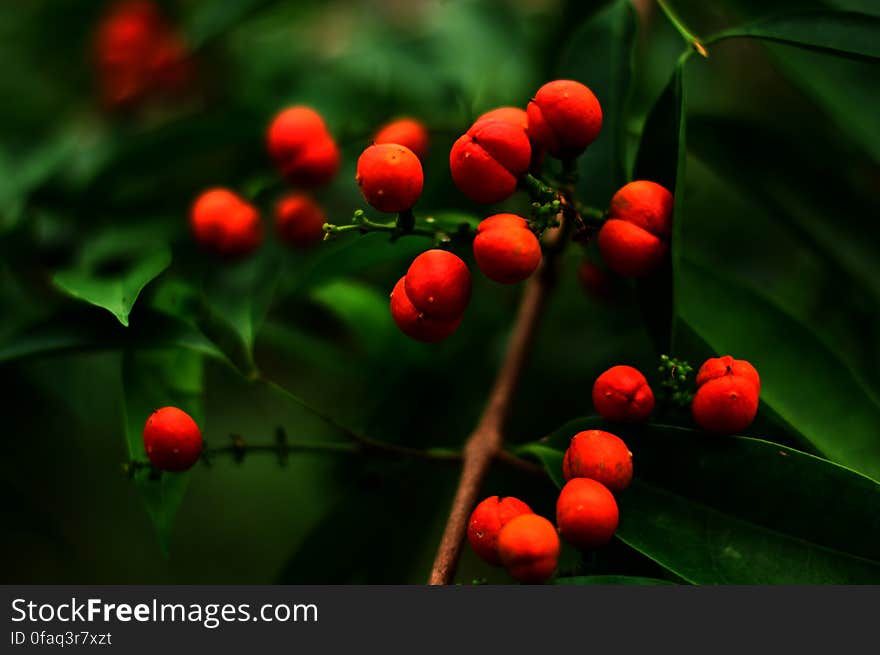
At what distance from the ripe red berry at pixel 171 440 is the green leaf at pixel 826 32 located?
2.71ft

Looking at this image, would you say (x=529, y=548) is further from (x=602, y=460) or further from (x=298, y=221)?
(x=298, y=221)

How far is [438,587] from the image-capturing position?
3.13ft

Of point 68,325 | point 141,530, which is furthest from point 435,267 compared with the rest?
point 141,530

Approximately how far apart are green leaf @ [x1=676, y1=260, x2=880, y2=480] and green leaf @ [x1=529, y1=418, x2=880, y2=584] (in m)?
0.13

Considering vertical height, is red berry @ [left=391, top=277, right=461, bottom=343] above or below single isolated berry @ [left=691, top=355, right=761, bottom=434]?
above

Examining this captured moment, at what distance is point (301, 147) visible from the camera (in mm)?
1396

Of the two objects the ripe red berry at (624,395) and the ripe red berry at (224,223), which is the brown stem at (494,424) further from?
the ripe red berry at (224,223)

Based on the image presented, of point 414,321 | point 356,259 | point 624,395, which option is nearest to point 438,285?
point 414,321

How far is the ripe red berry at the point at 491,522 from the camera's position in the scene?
0.93 m

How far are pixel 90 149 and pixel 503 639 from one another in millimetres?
1505

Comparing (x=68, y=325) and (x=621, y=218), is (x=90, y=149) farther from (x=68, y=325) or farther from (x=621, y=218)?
(x=621, y=218)

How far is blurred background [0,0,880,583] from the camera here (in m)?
1.29

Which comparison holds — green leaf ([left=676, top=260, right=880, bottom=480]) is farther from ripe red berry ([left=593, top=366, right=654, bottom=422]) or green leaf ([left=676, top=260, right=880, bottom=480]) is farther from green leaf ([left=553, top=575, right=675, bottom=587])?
green leaf ([left=553, top=575, right=675, bottom=587])

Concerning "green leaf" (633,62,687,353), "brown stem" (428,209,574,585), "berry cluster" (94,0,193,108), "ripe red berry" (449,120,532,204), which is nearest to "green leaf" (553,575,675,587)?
"brown stem" (428,209,574,585)
